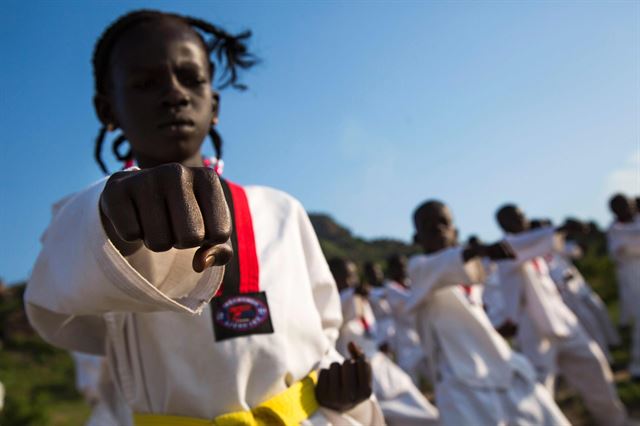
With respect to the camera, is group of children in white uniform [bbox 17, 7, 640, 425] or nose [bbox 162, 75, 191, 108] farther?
nose [bbox 162, 75, 191, 108]

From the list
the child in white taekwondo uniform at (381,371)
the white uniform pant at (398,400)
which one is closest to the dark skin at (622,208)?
the child in white taekwondo uniform at (381,371)

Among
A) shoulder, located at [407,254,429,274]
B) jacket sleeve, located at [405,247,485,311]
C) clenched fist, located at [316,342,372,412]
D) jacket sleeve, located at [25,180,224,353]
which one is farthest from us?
shoulder, located at [407,254,429,274]

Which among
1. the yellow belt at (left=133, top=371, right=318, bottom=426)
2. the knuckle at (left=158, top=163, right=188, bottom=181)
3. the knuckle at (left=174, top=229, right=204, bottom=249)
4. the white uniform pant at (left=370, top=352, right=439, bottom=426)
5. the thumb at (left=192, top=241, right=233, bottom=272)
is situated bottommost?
the white uniform pant at (left=370, top=352, right=439, bottom=426)

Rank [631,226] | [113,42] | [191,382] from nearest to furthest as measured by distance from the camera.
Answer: [191,382], [113,42], [631,226]

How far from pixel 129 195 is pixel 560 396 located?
7029 millimetres

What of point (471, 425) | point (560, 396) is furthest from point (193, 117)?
point (560, 396)

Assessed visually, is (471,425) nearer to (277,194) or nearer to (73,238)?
(277,194)

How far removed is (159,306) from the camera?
1006 mm

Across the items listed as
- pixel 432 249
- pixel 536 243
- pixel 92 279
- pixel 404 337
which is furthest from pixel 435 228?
pixel 404 337

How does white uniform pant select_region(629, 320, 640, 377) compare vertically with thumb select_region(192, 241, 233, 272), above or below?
below

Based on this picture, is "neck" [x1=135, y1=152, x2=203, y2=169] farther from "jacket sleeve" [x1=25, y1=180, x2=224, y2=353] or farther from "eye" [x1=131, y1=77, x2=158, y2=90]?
"jacket sleeve" [x1=25, y1=180, x2=224, y2=353]

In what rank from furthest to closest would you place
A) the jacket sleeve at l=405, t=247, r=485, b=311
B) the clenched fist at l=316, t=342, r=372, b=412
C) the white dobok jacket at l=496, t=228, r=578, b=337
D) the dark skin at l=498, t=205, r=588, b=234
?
the dark skin at l=498, t=205, r=588, b=234
the white dobok jacket at l=496, t=228, r=578, b=337
the jacket sleeve at l=405, t=247, r=485, b=311
the clenched fist at l=316, t=342, r=372, b=412

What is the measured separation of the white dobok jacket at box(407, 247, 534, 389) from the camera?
358 cm

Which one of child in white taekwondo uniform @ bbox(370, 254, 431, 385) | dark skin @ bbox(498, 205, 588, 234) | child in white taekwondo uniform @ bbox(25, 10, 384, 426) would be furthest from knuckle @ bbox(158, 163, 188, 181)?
child in white taekwondo uniform @ bbox(370, 254, 431, 385)
